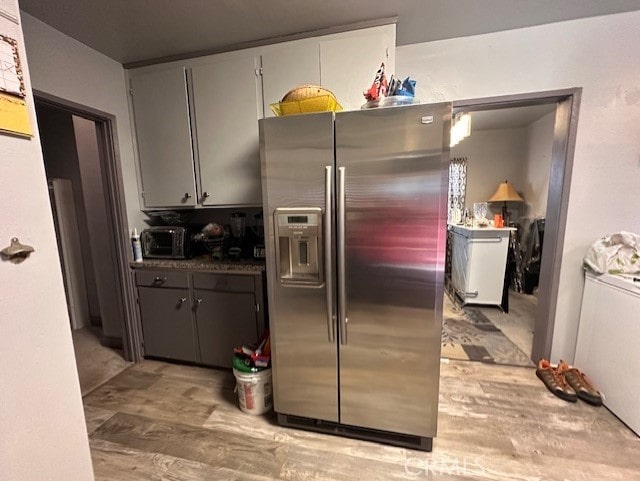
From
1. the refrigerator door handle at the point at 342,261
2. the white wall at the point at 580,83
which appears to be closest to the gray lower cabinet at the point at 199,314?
the refrigerator door handle at the point at 342,261

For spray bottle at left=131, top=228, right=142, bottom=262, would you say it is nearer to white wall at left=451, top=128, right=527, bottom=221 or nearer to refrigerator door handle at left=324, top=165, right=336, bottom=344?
refrigerator door handle at left=324, top=165, right=336, bottom=344

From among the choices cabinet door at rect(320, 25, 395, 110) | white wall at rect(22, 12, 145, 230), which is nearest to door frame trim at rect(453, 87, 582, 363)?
cabinet door at rect(320, 25, 395, 110)

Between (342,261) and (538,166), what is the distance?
3.95 metres

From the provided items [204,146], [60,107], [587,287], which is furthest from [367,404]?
[60,107]

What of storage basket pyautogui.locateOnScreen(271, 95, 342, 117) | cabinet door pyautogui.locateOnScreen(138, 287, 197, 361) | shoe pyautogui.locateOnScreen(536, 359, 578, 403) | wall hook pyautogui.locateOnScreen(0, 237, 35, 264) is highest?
storage basket pyautogui.locateOnScreen(271, 95, 342, 117)

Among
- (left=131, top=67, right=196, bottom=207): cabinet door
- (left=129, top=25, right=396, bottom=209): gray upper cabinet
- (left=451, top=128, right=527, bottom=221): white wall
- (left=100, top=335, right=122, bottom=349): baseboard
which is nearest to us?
(left=129, top=25, right=396, bottom=209): gray upper cabinet

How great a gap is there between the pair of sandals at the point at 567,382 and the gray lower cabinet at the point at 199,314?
2104 mm

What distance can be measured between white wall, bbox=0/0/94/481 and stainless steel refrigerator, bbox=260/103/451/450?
851 millimetres

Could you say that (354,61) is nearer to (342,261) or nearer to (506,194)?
(342,261)

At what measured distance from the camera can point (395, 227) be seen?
1.32 metres

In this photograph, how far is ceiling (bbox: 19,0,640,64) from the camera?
5.08ft

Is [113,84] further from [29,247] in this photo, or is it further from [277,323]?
[277,323]

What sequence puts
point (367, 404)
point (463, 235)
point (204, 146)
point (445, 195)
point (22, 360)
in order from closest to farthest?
point (22, 360)
point (445, 195)
point (367, 404)
point (204, 146)
point (463, 235)

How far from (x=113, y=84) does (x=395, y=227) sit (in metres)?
2.43
